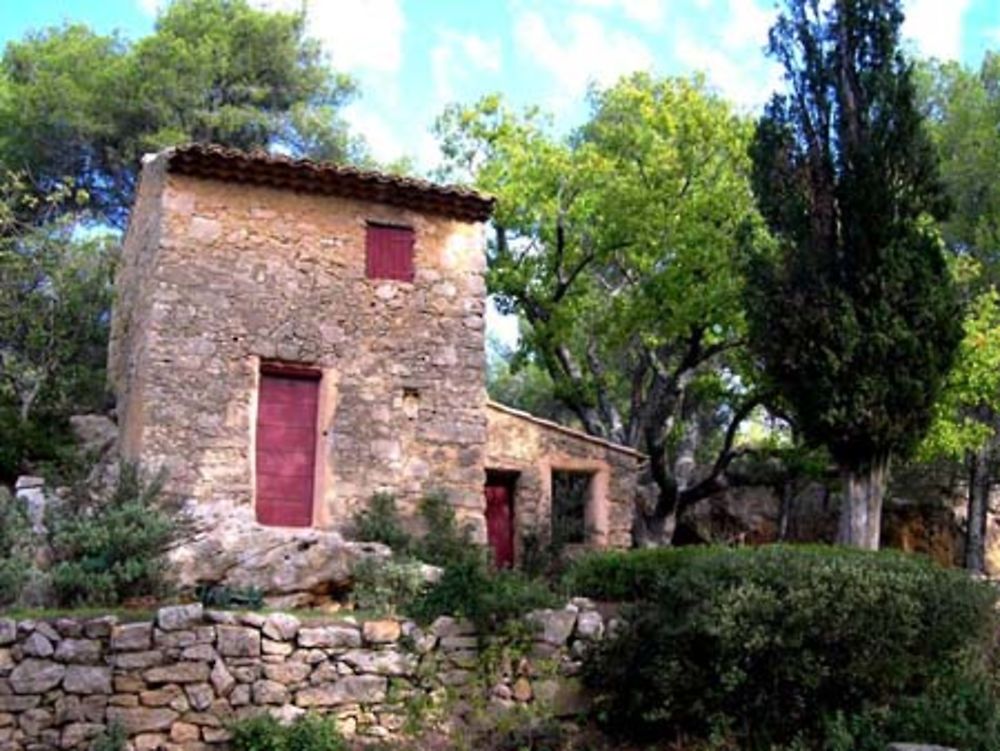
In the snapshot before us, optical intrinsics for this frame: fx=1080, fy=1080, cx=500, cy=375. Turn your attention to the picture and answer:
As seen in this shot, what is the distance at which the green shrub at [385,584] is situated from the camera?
35.4 feet

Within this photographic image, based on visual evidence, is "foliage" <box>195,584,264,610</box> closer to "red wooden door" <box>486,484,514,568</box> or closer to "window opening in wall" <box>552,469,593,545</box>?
"red wooden door" <box>486,484,514,568</box>

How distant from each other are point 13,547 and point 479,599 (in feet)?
15.4

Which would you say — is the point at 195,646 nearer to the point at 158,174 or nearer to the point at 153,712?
the point at 153,712

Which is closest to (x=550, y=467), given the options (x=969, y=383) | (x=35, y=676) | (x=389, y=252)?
(x=389, y=252)

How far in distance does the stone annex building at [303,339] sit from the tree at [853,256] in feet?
13.5

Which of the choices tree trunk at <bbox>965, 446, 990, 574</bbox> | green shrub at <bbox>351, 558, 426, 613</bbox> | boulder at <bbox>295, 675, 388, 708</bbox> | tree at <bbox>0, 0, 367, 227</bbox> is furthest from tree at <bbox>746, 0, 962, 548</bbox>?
tree at <bbox>0, 0, 367, 227</bbox>

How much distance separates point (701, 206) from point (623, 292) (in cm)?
281

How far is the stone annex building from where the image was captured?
13.3 metres

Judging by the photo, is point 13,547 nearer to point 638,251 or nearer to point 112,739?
point 112,739

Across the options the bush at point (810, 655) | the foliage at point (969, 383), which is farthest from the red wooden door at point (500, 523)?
the bush at point (810, 655)

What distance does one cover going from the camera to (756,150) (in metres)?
15.3

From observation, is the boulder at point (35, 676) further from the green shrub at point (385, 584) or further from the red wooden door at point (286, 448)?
the red wooden door at point (286, 448)

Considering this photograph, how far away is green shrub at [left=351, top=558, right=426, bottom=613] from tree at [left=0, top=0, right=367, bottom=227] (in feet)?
43.1

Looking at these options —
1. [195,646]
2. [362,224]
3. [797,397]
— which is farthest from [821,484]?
[195,646]
